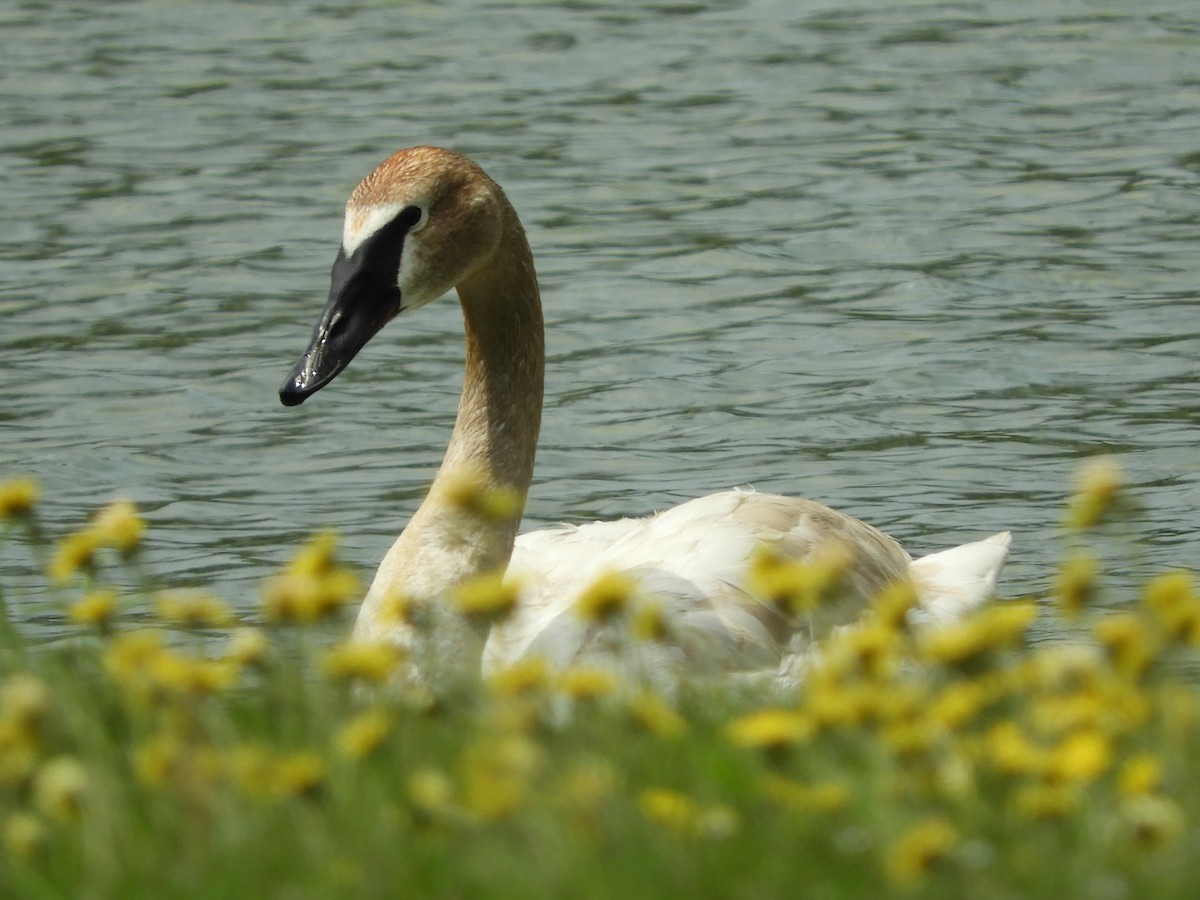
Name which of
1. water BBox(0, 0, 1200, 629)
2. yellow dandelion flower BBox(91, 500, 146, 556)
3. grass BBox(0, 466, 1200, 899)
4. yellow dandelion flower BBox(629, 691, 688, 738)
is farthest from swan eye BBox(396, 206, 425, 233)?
yellow dandelion flower BBox(629, 691, 688, 738)

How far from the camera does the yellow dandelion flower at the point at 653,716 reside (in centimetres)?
356

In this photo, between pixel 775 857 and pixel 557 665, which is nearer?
pixel 775 857

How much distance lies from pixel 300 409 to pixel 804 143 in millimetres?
4225

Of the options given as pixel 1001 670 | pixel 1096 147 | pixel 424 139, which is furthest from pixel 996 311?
pixel 1001 670

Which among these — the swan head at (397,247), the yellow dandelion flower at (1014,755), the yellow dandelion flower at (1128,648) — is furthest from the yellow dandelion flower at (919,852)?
the swan head at (397,247)

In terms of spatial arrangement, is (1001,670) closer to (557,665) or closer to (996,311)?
(557,665)

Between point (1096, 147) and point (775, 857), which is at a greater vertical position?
point (775, 857)

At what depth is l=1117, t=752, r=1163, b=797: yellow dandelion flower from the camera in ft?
10.1

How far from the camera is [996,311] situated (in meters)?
10.8

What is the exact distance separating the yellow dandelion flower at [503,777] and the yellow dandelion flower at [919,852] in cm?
49

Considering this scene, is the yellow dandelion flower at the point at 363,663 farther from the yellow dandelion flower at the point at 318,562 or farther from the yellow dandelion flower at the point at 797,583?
the yellow dandelion flower at the point at 797,583

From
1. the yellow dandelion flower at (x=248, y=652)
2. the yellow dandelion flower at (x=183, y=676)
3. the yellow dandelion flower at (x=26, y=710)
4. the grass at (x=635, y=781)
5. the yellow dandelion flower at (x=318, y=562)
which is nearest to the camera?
the grass at (x=635, y=781)

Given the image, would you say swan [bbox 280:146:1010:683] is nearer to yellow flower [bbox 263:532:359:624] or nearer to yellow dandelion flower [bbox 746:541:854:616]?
yellow flower [bbox 263:532:359:624]

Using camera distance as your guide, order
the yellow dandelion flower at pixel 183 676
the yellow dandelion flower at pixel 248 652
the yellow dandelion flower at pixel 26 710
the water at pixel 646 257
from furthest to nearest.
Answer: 1. the water at pixel 646 257
2. the yellow dandelion flower at pixel 248 652
3. the yellow dandelion flower at pixel 183 676
4. the yellow dandelion flower at pixel 26 710
